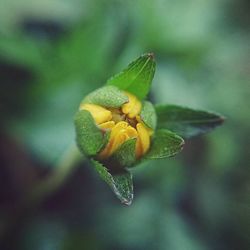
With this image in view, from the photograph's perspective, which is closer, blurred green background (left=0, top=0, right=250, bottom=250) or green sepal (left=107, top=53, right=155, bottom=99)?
green sepal (left=107, top=53, right=155, bottom=99)

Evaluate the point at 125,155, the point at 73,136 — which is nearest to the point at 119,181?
the point at 125,155

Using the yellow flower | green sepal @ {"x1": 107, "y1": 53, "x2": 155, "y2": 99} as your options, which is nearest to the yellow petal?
the yellow flower

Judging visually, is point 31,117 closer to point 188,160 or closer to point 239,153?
point 188,160

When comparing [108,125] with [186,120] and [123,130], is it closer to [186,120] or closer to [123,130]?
[123,130]

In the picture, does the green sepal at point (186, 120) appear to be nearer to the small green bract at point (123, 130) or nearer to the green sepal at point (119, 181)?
the small green bract at point (123, 130)

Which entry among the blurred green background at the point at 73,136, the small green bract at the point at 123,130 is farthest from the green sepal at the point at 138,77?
the blurred green background at the point at 73,136

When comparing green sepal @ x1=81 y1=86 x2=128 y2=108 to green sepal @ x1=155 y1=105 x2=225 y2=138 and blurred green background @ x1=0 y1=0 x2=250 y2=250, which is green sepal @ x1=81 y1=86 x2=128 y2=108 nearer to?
green sepal @ x1=155 y1=105 x2=225 y2=138
